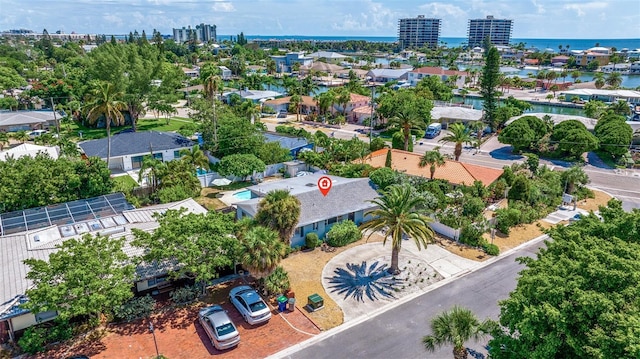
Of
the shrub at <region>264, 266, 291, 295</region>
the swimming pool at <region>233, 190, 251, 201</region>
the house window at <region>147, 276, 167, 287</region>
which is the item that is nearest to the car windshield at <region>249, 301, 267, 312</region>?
the shrub at <region>264, 266, 291, 295</region>

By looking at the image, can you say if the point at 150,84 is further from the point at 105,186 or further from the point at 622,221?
the point at 622,221

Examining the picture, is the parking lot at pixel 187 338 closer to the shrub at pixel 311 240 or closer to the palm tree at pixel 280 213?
the palm tree at pixel 280 213

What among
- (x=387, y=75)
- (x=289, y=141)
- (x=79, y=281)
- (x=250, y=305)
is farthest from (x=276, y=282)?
(x=387, y=75)

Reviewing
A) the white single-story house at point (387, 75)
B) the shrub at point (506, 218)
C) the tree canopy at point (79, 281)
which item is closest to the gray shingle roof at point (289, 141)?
the shrub at point (506, 218)

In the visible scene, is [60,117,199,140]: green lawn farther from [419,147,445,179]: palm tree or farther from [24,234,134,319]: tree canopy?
[24,234,134,319]: tree canopy

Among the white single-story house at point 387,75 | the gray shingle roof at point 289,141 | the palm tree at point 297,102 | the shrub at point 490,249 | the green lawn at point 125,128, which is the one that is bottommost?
the shrub at point 490,249

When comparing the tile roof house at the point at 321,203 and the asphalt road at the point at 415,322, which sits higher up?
the tile roof house at the point at 321,203
